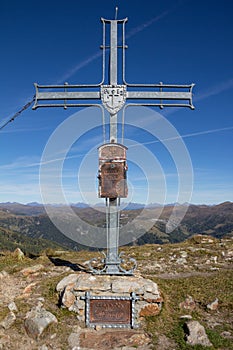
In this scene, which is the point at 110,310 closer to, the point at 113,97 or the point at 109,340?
the point at 109,340

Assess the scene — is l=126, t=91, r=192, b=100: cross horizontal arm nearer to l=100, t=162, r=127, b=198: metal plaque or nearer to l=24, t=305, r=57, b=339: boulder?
l=100, t=162, r=127, b=198: metal plaque

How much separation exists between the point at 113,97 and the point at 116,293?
681 centimetres

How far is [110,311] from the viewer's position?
28.3ft

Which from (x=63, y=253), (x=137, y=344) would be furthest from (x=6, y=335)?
(x=63, y=253)

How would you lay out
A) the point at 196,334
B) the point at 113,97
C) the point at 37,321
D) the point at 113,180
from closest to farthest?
1. the point at 196,334
2. the point at 37,321
3. the point at 113,180
4. the point at 113,97

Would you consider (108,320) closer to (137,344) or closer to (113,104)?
(137,344)

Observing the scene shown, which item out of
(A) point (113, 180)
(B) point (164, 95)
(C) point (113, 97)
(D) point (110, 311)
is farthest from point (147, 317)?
(B) point (164, 95)

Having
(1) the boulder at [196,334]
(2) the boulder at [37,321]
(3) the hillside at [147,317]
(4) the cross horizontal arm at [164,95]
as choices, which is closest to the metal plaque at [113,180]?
(4) the cross horizontal arm at [164,95]

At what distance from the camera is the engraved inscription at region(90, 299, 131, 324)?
856 centimetres

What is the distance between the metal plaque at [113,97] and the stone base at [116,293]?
19.7ft

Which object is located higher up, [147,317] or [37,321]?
[37,321]

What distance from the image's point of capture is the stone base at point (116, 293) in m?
8.83

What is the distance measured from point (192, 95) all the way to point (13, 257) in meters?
13.5

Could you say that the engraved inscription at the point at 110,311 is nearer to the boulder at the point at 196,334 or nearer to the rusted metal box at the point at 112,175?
the boulder at the point at 196,334
